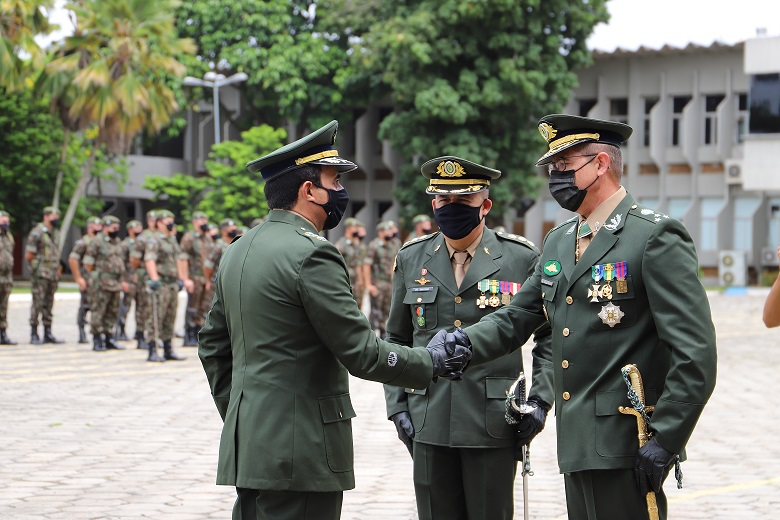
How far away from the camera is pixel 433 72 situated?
120 ft

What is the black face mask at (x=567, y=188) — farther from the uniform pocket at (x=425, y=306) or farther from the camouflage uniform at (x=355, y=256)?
the camouflage uniform at (x=355, y=256)

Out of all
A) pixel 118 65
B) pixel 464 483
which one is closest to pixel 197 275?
pixel 464 483

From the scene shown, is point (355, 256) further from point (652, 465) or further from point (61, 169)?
point (61, 169)

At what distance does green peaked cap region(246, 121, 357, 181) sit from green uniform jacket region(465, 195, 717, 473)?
1.03 metres

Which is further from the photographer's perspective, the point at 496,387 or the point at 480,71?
the point at 480,71

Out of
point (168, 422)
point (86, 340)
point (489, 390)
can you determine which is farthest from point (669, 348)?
point (86, 340)

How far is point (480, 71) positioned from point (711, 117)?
1326 cm

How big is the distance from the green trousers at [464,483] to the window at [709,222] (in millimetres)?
40504

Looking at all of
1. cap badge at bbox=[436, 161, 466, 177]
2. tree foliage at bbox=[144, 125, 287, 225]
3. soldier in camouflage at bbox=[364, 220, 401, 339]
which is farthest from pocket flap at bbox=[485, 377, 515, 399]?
tree foliage at bbox=[144, 125, 287, 225]

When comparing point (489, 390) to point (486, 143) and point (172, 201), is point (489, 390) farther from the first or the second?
point (172, 201)

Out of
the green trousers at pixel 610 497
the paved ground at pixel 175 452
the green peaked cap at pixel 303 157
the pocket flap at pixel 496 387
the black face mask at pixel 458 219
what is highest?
the green peaked cap at pixel 303 157

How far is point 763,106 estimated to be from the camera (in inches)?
1574

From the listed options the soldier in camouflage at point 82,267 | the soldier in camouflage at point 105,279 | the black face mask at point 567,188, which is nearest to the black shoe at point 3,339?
the soldier in camouflage at point 82,267

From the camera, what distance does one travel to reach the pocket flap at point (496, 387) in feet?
17.5
